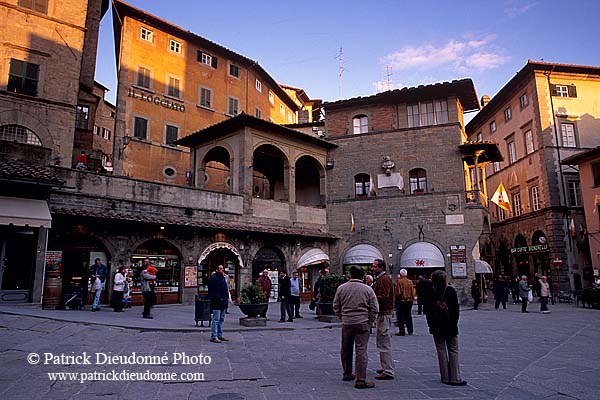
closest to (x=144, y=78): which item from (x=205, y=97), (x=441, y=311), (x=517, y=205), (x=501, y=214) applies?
(x=205, y=97)

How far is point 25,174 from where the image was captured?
12258mm

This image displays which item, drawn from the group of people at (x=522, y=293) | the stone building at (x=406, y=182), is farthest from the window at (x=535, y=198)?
the stone building at (x=406, y=182)

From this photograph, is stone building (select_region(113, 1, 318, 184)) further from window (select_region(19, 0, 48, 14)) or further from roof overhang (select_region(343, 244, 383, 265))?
roof overhang (select_region(343, 244, 383, 265))

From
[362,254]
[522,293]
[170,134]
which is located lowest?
[522,293]

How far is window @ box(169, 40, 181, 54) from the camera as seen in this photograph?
28.5 m

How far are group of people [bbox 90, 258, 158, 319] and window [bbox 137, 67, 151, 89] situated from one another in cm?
1473

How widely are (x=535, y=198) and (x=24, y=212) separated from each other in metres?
30.0

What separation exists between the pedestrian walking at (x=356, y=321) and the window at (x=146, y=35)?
2649cm

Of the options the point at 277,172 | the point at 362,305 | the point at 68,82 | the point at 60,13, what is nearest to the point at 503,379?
the point at 362,305

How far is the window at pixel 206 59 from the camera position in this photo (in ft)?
98.1

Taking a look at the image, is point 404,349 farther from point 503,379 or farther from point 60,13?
point 60,13

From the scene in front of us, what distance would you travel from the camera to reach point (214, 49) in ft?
101

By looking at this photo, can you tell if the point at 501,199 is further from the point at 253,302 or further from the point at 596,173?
the point at 253,302

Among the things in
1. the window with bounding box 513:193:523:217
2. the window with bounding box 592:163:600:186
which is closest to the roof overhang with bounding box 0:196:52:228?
the window with bounding box 592:163:600:186
